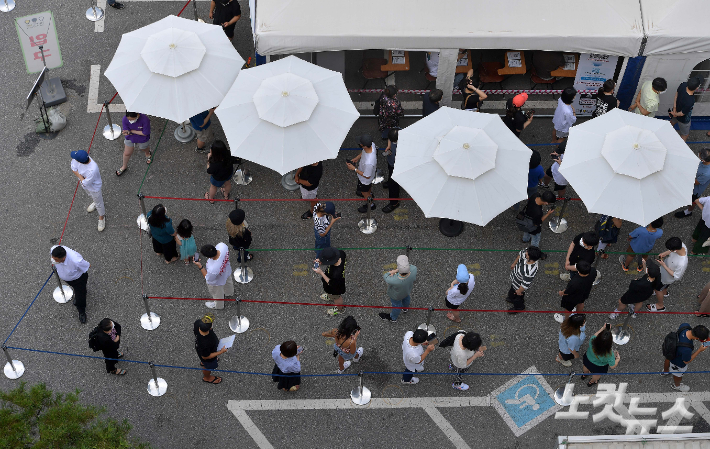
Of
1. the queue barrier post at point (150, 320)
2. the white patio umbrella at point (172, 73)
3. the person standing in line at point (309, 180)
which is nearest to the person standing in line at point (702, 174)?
the person standing in line at point (309, 180)

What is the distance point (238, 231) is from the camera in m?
11.5

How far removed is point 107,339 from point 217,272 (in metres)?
1.82

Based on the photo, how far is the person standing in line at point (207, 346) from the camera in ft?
32.9

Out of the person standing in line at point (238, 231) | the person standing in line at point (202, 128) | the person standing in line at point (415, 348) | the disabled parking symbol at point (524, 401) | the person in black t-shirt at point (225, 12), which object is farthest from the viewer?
the person in black t-shirt at point (225, 12)

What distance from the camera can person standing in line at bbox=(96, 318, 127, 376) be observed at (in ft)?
33.7

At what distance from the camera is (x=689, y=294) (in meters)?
12.3

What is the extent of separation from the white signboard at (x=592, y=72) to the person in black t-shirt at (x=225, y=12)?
681 centimetres

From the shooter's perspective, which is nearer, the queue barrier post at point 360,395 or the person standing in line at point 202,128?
the queue barrier post at point 360,395

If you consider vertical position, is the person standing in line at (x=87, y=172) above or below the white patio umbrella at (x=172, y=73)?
below

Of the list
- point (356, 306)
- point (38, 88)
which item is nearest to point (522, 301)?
point (356, 306)

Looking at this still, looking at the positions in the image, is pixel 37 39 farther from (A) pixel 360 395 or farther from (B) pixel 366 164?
(A) pixel 360 395

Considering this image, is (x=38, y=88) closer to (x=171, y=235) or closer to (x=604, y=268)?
(x=171, y=235)

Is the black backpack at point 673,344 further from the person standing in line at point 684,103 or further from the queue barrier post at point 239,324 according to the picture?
the queue barrier post at point 239,324

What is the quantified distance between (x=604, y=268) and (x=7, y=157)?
11.0 m
